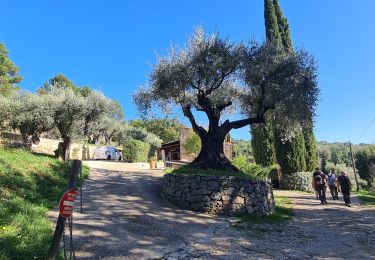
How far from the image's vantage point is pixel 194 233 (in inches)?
437

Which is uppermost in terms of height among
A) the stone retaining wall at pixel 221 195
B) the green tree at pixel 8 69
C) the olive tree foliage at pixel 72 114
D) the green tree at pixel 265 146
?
the green tree at pixel 8 69

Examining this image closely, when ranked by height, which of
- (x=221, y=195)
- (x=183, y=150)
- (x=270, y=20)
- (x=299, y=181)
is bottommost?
(x=221, y=195)

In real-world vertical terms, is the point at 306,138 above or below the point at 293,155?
above

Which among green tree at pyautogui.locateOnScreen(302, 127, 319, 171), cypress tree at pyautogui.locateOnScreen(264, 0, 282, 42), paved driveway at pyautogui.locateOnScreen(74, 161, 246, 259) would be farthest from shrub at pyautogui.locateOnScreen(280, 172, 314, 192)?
paved driveway at pyautogui.locateOnScreen(74, 161, 246, 259)

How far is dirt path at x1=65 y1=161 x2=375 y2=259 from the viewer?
9062mm

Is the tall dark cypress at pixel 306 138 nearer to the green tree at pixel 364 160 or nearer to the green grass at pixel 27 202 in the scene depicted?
the green grass at pixel 27 202

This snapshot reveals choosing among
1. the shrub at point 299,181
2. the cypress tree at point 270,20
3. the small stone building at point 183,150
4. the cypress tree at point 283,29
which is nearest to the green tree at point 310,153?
the shrub at point 299,181

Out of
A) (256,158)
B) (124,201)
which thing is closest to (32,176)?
(124,201)

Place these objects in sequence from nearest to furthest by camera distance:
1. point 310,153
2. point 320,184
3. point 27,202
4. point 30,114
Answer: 1. point 27,202
2. point 320,184
3. point 30,114
4. point 310,153

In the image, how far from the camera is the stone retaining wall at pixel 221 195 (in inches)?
568

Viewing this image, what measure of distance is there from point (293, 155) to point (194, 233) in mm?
18446

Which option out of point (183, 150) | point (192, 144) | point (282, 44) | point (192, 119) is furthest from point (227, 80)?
point (183, 150)

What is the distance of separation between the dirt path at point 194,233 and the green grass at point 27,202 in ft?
3.17

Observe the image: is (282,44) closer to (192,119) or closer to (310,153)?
(310,153)
